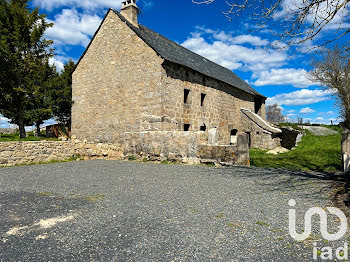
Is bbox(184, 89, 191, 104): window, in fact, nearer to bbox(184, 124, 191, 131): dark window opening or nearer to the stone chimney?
bbox(184, 124, 191, 131): dark window opening

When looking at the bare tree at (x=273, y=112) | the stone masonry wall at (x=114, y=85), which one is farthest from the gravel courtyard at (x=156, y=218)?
the bare tree at (x=273, y=112)

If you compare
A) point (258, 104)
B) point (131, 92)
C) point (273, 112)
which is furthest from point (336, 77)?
point (273, 112)

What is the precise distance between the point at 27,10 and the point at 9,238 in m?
23.0

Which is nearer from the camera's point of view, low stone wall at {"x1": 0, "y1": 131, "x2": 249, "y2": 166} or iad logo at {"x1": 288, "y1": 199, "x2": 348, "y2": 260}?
iad logo at {"x1": 288, "y1": 199, "x2": 348, "y2": 260}

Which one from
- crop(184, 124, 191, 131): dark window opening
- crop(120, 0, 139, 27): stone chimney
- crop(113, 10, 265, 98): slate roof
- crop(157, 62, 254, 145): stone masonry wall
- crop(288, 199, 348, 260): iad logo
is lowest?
crop(288, 199, 348, 260): iad logo

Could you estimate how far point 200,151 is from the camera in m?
9.80

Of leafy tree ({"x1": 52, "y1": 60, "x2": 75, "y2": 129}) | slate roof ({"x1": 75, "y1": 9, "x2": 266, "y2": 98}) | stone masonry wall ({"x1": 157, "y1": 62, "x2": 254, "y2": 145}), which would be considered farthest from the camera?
leafy tree ({"x1": 52, "y1": 60, "x2": 75, "y2": 129})

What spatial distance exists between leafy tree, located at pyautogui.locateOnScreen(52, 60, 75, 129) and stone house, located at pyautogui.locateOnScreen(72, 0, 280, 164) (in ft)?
44.6

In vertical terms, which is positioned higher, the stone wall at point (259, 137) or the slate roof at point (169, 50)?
the slate roof at point (169, 50)

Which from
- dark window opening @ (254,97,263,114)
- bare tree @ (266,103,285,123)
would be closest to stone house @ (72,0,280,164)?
dark window opening @ (254,97,263,114)

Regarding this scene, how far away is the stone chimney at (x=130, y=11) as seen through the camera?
48.8 ft

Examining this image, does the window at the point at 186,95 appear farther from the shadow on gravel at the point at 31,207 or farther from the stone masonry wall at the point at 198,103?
the shadow on gravel at the point at 31,207

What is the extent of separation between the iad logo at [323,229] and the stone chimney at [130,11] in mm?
14417

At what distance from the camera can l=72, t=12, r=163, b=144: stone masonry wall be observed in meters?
13.0
